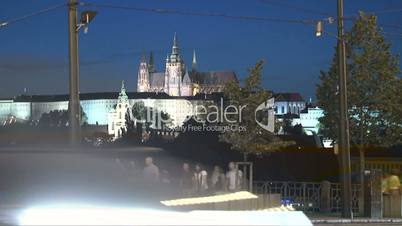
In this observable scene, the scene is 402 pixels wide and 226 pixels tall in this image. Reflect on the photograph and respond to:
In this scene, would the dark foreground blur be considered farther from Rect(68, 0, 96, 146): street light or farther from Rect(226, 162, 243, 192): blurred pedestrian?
Rect(226, 162, 243, 192): blurred pedestrian

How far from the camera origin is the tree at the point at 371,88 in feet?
99.8

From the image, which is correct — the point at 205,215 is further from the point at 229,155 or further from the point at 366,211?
the point at 229,155

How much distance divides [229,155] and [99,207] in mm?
43672

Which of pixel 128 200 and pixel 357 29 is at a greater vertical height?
pixel 357 29

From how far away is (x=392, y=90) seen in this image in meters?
30.8

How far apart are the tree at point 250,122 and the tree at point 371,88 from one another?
5198 mm

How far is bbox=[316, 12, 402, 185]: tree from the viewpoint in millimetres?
30406

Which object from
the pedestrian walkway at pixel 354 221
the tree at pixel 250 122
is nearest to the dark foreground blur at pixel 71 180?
the pedestrian walkway at pixel 354 221

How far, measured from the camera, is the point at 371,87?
3075 cm

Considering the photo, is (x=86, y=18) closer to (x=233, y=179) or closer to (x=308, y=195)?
(x=233, y=179)

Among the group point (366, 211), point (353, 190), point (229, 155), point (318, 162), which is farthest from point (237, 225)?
point (229, 155)

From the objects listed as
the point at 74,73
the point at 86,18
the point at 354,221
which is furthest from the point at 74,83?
the point at 354,221

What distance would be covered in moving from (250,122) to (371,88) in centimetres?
723

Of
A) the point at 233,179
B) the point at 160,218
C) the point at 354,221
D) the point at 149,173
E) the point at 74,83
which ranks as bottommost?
the point at 354,221
